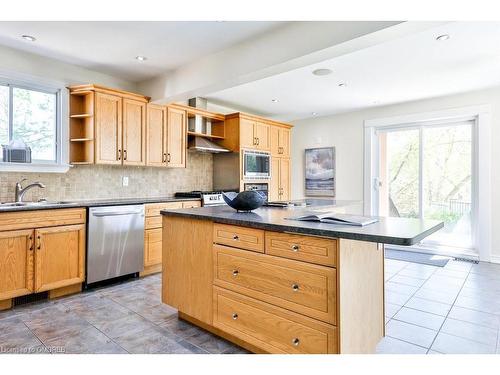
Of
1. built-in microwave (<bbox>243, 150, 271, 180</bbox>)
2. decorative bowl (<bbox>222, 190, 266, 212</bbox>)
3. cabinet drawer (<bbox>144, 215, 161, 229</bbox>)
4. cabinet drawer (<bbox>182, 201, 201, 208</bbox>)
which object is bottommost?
cabinet drawer (<bbox>144, 215, 161, 229</bbox>)

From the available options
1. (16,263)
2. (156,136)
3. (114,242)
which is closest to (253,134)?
(156,136)

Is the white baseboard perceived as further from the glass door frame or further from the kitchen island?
the kitchen island

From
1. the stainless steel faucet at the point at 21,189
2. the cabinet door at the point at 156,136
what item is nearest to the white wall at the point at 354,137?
the cabinet door at the point at 156,136

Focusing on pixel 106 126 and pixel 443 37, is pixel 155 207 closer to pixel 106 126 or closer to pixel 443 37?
pixel 106 126

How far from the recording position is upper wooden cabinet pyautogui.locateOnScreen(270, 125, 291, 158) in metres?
5.44

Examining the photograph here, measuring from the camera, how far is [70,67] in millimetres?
3535

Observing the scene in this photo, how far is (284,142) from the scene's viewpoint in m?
5.71

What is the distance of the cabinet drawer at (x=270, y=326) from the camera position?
61.3 inches

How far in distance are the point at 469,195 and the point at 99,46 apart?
522cm

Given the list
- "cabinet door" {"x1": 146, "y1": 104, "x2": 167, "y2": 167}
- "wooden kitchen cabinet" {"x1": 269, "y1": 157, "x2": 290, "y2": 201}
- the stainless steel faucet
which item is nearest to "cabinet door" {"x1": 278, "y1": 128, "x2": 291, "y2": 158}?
"wooden kitchen cabinet" {"x1": 269, "y1": 157, "x2": 290, "y2": 201}

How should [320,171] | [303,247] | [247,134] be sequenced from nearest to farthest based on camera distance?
[303,247] → [247,134] → [320,171]

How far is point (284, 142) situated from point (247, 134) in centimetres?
107

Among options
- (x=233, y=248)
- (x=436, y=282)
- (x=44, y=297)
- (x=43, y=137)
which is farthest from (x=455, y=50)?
(x=44, y=297)

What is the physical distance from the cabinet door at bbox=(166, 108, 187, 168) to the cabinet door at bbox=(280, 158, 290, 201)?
6.58 ft
